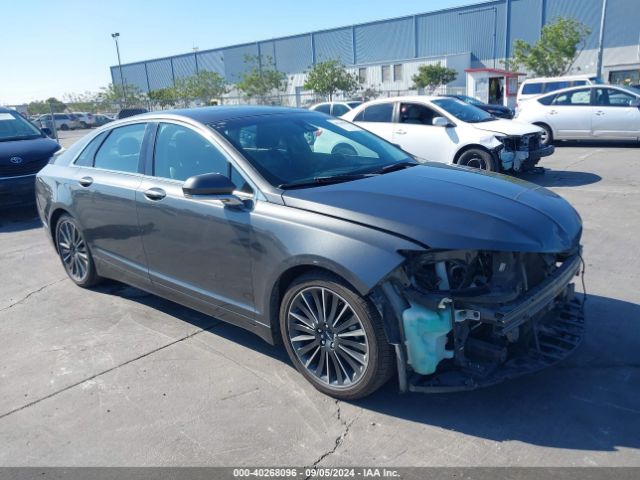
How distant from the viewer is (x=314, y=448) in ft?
9.57

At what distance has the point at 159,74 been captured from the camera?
7938 cm

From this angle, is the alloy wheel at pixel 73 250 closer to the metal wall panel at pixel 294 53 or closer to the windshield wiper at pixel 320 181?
the windshield wiper at pixel 320 181

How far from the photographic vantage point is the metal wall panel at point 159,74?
7812 centimetres

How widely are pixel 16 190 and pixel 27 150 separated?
81 centimetres

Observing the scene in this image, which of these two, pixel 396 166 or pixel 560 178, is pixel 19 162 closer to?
pixel 396 166

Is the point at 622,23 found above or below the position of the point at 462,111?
above

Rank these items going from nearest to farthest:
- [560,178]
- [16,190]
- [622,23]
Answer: [16,190], [560,178], [622,23]

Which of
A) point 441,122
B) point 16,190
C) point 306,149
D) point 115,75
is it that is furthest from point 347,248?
point 115,75

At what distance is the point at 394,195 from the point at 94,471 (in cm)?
227

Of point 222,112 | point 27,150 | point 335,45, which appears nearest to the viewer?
point 222,112

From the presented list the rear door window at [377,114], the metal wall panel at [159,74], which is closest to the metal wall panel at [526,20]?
the rear door window at [377,114]

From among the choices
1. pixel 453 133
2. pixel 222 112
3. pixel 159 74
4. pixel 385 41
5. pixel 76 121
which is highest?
pixel 385 41

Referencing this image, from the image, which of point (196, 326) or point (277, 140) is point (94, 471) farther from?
point (277, 140)

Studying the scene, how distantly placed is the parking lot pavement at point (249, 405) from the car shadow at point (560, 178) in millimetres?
5112
